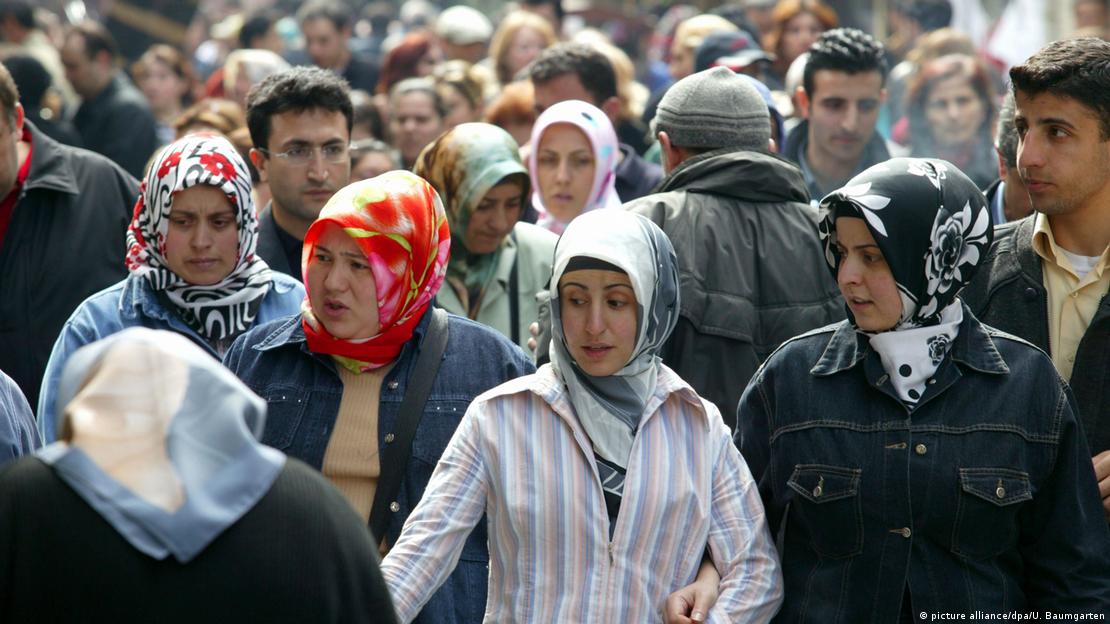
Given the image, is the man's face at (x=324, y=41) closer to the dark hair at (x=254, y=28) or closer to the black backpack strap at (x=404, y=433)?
the dark hair at (x=254, y=28)

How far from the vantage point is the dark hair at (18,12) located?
525 inches

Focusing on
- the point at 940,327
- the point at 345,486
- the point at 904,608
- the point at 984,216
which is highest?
the point at 984,216

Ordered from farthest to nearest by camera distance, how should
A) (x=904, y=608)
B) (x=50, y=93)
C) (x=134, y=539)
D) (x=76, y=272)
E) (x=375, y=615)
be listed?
(x=50, y=93) → (x=76, y=272) → (x=904, y=608) → (x=375, y=615) → (x=134, y=539)

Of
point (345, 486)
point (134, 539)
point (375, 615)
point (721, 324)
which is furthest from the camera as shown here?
point (721, 324)

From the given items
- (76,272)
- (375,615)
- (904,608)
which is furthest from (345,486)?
(76,272)

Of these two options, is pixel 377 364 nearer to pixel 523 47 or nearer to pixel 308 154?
pixel 308 154

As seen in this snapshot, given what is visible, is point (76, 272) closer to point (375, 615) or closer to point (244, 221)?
point (244, 221)

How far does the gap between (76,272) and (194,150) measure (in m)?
1.13

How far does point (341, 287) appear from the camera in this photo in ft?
13.5

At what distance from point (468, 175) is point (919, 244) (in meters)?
2.68

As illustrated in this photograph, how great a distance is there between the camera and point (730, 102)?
505 cm

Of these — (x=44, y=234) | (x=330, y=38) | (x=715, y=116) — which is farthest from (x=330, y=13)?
(x=715, y=116)

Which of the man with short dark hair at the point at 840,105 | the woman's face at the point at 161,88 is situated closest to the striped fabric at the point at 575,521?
the man with short dark hair at the point at 840,105

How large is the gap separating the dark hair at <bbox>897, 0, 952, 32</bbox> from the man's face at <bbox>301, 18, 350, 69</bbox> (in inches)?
190
